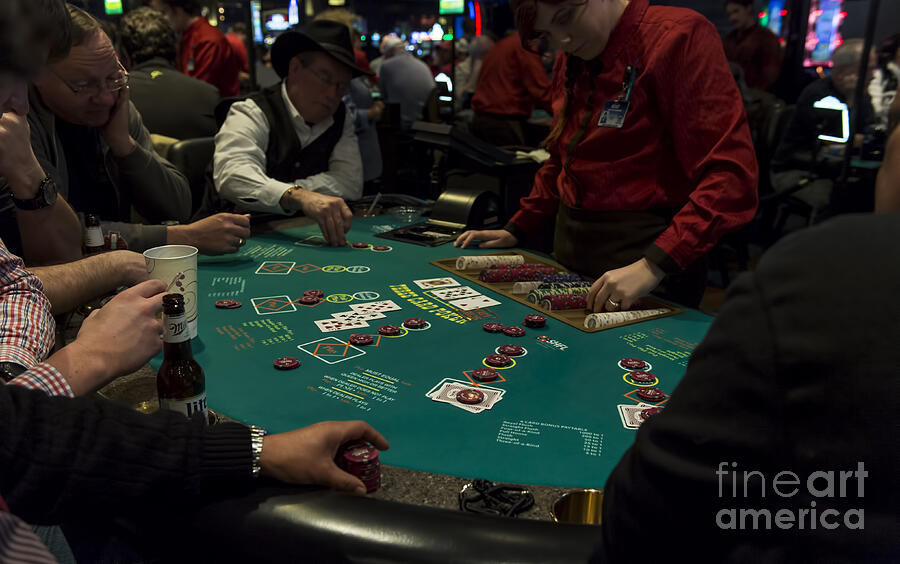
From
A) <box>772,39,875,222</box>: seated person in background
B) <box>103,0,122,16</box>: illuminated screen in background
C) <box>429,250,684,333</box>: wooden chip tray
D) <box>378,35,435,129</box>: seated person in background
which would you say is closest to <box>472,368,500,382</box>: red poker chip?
<box>429,250,684,333</box>: wooden chip tray

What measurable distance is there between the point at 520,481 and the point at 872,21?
4.49m

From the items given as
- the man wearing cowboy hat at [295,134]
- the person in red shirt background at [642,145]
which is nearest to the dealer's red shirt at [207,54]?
the man wearing cowboy hat at [295,134]

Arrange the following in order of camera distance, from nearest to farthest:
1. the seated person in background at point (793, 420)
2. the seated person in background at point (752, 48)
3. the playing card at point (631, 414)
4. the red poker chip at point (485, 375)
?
the seated person in background at point (793, 420) < the playing card at point (631, 414) < the red poker chip at point (485, 375) < the seated person in background at point (752, 48)

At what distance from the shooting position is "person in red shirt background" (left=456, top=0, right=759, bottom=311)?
1771 mm

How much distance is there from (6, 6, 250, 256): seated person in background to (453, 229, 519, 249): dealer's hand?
747 millimetres

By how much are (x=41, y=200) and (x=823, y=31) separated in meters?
9.13

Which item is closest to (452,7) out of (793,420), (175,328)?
(175,328)

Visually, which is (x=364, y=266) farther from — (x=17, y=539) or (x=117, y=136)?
(x=17, y=539)

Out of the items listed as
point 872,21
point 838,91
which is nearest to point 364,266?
point 872,21

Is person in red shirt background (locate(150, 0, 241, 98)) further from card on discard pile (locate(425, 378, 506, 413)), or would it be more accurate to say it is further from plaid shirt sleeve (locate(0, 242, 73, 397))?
card on discard pile (locate(425, 378, 506, 413))

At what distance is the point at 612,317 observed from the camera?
5.47ft

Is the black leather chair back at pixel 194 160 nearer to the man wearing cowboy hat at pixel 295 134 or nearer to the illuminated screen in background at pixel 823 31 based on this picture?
the man wearing cowboy hat at pixel 295 134

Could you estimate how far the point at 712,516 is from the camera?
1.91 feet

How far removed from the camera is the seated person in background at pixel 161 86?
13.1 feet
